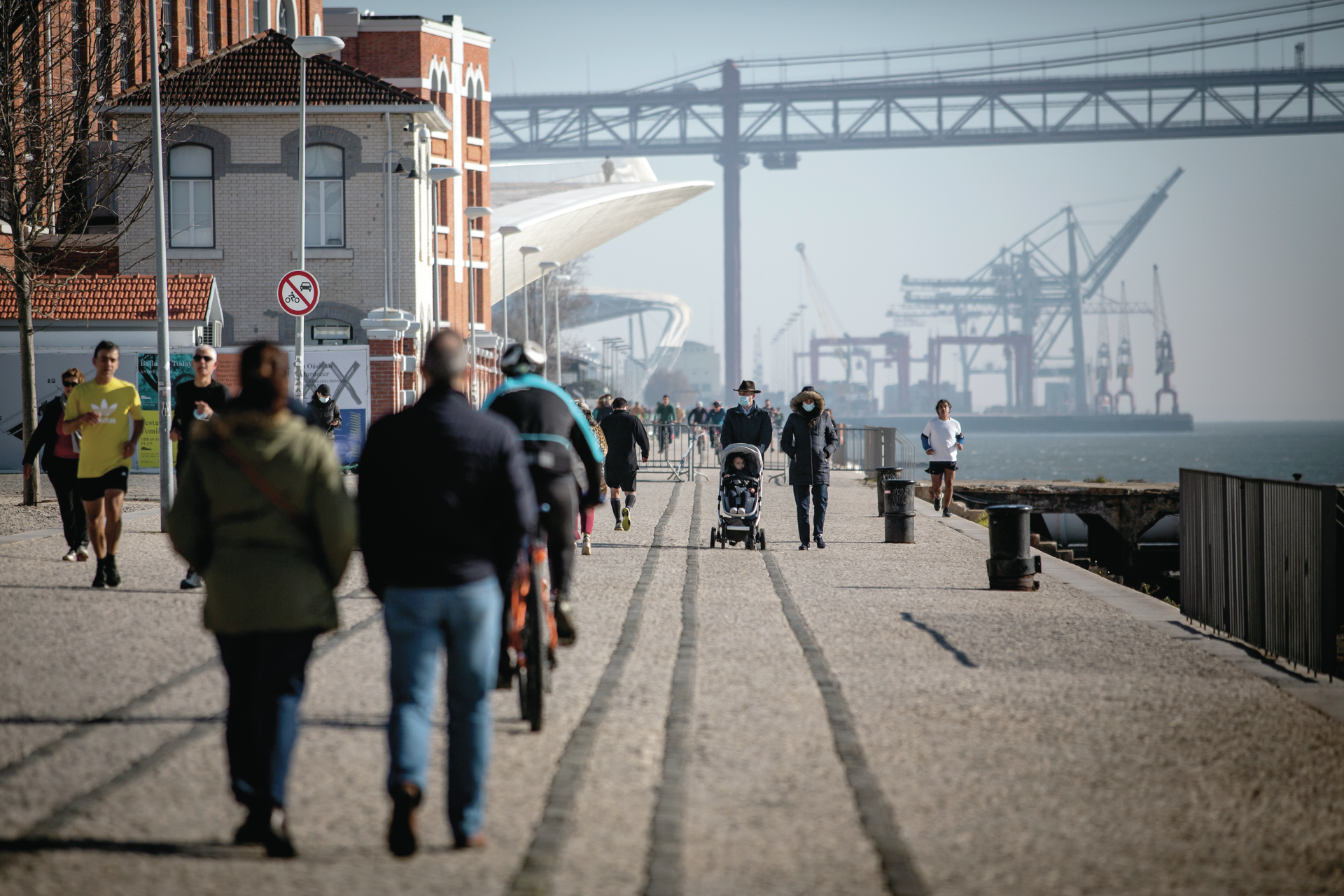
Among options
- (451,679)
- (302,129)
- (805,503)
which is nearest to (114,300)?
(302,129)

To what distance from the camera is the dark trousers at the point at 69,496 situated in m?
11.7

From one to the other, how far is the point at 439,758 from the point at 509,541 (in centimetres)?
155

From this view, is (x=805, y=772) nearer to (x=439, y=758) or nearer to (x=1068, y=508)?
(x=439, y=758)

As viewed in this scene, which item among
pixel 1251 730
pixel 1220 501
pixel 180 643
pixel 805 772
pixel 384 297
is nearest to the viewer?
pixel 805 772

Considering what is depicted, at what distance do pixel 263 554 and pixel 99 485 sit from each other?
697cm

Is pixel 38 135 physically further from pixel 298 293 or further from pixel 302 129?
pixel 298 293

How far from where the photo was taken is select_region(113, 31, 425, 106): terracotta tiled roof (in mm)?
34312

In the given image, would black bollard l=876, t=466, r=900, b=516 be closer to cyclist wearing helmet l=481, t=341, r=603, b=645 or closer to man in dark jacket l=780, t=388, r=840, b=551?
man in dark jacket l=780, t=388, r=840, b=551

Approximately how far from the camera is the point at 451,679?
182 inches

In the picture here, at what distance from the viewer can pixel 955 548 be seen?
16.0m

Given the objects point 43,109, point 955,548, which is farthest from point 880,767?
point 43,109

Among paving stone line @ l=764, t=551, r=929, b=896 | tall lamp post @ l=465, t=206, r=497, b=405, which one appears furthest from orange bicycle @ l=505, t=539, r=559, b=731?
tall lamp post @ l=465, t=206, r=497, b=405

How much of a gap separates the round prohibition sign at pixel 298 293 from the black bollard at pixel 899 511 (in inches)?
315

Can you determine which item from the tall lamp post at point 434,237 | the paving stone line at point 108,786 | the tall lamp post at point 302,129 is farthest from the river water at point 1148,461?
the paving stone line at point 108,786
